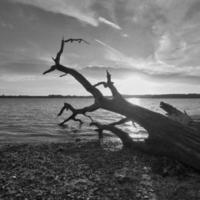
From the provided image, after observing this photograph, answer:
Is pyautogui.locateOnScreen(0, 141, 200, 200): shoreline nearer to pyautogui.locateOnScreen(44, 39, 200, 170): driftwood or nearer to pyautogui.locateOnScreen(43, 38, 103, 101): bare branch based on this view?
pyautogui.locateOnScreen(44, 39, 200, 170): driftwood

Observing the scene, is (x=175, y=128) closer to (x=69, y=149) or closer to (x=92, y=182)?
(x=92, y=182)

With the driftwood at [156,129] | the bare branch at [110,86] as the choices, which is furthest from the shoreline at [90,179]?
the bare branch at [110,86]

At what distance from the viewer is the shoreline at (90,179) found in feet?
20.7

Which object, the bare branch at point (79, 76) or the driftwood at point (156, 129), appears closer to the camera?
the driftwood at point (156, 129)

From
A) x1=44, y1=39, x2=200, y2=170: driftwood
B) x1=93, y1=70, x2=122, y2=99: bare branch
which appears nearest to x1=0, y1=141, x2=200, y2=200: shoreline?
x1=44, y1=39, x2=200, y2=170: driftwood

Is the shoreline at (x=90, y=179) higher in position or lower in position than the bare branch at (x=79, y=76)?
lower

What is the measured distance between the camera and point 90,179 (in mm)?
7578

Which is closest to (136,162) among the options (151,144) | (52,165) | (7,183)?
(151,144)

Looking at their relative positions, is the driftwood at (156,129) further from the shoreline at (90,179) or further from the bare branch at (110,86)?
the shoreline at (90,179)

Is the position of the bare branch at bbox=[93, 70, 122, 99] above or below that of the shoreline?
above

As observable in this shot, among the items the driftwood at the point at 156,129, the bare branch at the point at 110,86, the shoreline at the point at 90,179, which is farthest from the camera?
the bare branch at the point at 110,86

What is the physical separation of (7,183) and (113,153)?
6.29m

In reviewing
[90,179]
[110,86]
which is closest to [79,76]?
[110,86]

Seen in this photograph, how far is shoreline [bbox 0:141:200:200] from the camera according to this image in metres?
6.30
